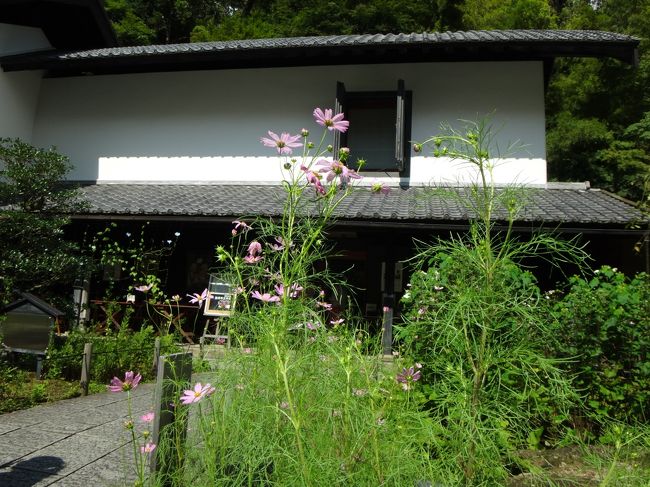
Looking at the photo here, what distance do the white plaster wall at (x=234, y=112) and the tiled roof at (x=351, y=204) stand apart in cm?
49

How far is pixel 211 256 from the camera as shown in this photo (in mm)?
9086

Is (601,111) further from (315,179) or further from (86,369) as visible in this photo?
(315,179)

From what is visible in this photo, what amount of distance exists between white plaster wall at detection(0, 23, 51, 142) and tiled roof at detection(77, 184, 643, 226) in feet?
6.40

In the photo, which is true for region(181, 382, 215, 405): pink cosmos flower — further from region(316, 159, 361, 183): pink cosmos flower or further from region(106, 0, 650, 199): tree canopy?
region(106, 0, 650, 199): tree canopy

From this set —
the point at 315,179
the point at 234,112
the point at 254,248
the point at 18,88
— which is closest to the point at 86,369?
the point at 254,248

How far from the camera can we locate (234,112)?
9289mm

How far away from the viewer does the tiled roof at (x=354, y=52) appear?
7.84 meters

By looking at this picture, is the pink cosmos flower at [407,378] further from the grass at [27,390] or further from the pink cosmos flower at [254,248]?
the grass at [27,390]

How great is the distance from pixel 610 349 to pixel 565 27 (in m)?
18.2

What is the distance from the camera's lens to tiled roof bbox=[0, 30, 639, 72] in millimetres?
7844

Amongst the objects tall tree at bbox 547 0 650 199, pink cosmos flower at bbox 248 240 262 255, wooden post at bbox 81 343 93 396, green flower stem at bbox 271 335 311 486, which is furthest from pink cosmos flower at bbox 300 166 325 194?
tall tree at bbox 547 0 650 199

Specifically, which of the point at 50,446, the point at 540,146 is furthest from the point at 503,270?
the point at 540,146

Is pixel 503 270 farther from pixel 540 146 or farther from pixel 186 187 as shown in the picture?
pixel 186 187

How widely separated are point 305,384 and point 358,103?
7.68m
